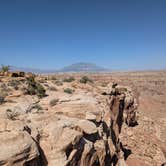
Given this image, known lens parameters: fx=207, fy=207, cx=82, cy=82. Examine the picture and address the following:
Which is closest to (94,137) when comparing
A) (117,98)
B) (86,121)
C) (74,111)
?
(86,121)

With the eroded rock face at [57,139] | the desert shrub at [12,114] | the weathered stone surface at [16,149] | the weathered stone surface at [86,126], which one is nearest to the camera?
the weathered stone surface at [16,149]

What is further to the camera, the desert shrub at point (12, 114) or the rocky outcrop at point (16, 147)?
the desert shrub at point (12, 114)

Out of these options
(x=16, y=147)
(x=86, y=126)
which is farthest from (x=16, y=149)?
(x=86, y=126)

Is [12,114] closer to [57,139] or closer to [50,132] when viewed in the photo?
[50,132]

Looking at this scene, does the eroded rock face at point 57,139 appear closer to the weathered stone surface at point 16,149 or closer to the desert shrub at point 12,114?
the weathered stone surface at point 16,149

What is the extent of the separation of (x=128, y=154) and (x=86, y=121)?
31.6 ft

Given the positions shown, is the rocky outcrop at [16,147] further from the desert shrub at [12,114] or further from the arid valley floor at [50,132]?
the desert shrub at [12,114]

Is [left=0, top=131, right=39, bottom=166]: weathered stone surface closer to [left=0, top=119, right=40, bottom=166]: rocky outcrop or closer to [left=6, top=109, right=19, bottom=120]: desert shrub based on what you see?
[left=0, top=119, right=40, bottom=166]: rocky outcrop

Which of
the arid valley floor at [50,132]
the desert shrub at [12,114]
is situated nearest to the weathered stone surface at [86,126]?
the arid valley floor at [50,132]

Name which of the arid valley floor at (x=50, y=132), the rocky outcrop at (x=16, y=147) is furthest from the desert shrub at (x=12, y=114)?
the rocky outcrop at (x=16, y=147)

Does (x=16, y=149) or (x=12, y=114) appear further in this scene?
(x=12, y=114)

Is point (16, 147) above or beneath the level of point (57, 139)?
above

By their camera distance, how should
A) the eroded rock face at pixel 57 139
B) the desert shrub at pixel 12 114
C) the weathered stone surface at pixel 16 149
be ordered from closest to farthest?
the weathered stone surface at pixel 16 149
the eroded rock face at pixel 57 139
the desert shrub at pixel 12 114

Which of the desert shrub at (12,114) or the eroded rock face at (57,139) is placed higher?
the desert shrub at (12,114)
